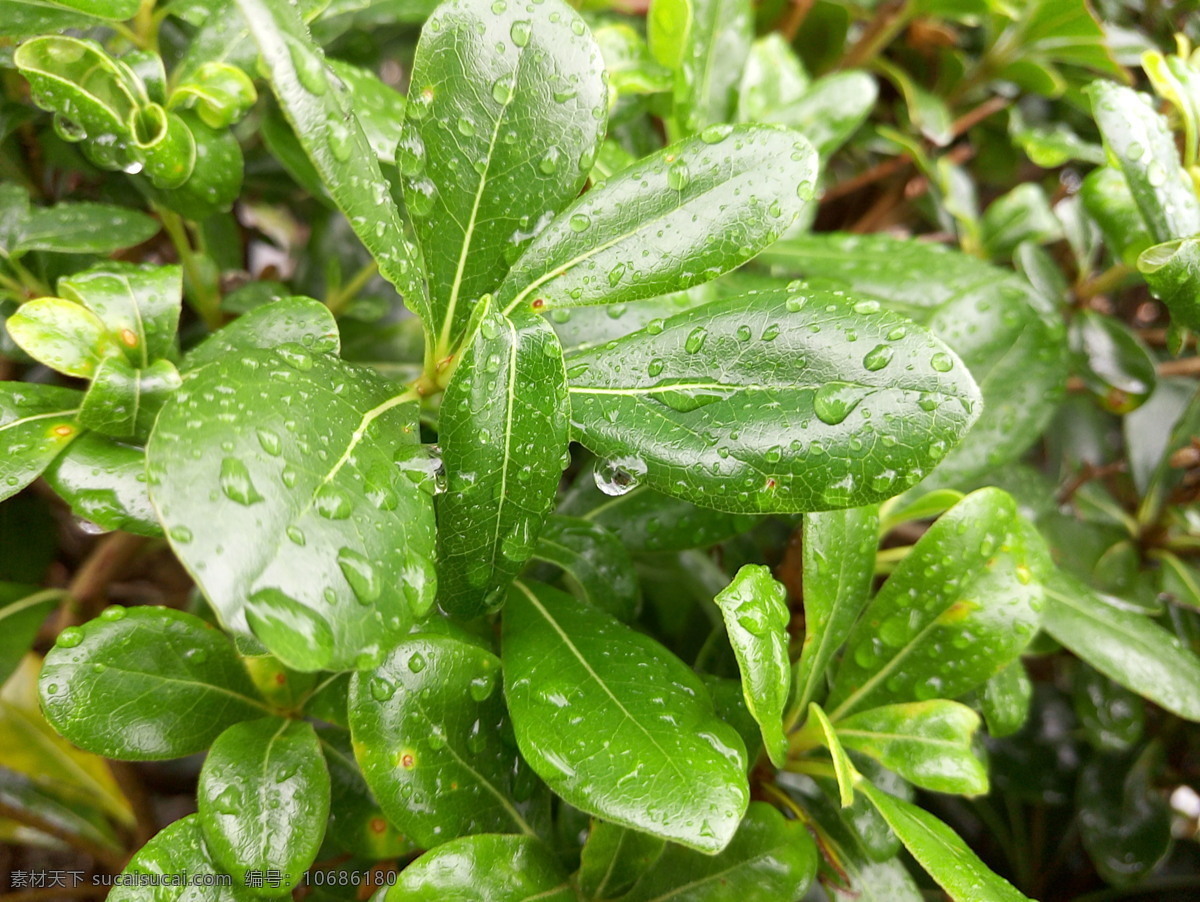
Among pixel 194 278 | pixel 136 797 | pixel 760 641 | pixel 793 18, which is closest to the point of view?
pixel 760 641

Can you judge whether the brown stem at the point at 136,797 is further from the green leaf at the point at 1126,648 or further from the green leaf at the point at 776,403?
the green leaf at the point at 1126,648

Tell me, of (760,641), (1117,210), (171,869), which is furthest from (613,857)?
(1117,210)

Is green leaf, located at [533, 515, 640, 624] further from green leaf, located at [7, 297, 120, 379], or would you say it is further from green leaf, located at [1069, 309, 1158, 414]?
green leaf, located at [1069, 309, 1158, 414]

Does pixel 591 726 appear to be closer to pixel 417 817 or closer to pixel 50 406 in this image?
pixel 417 817

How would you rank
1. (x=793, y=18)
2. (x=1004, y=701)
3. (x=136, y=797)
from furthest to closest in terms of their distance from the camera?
(x=793, y=18), (x=136, y=797), (x=1004, y=701)

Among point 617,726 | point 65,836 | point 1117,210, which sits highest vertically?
point 1117,210

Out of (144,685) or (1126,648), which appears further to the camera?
(1126,648)

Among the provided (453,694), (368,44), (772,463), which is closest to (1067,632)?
(772,463)

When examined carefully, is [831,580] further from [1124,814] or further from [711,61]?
[1124,814]
